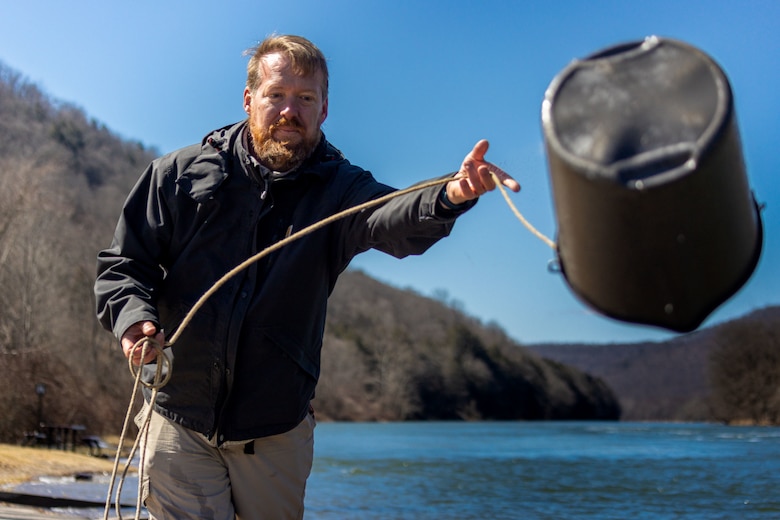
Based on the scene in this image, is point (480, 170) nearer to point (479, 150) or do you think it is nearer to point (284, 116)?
point (479, 150)

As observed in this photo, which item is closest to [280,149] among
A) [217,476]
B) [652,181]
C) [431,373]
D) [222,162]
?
[222,162]

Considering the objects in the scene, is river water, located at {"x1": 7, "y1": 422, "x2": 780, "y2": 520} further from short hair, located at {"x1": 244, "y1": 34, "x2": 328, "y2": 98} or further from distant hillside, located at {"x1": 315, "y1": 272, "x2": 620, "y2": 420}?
distant hillside, located at {"x1": 315, "y1": 272, "x2": 620, "y2": 420}

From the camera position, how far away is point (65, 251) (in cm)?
4678

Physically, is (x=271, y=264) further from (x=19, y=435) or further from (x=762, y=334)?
(x=762, y=334)

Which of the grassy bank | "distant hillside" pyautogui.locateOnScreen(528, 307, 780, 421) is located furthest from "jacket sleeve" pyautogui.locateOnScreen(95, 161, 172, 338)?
"distant hillside" pyautogui.locateOnScreen(528, 307, 780, 421)

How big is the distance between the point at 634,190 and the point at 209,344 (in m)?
1.97

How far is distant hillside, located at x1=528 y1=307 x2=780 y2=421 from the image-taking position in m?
62.2

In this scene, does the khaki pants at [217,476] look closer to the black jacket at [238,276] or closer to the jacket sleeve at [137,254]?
the black jacket at [238,276]

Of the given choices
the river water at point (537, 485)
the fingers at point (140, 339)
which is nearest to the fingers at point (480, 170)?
the fingers at point (140, 339)

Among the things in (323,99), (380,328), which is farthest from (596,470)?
(380,328)

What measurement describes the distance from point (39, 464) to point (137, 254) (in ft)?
54.1

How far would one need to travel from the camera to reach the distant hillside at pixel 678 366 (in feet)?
204

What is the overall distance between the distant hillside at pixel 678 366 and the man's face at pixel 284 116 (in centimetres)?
3641

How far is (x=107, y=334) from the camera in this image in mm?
43250
